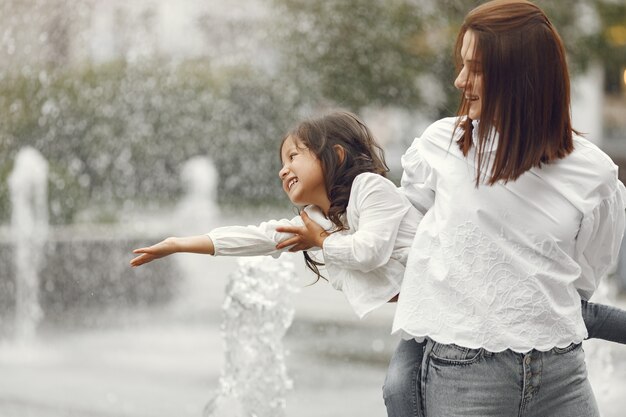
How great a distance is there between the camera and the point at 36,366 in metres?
5.79

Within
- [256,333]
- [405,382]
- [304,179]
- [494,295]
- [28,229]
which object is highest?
[304,179]

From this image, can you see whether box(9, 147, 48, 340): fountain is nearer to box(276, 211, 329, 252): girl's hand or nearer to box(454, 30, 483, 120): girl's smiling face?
box(276, 211, 329, 252): girl's hand

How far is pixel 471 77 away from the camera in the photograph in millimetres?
1707

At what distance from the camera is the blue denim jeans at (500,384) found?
1.65 meters

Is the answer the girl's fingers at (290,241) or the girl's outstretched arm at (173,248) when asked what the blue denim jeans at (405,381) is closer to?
A: the girl's fingers at (290,241)

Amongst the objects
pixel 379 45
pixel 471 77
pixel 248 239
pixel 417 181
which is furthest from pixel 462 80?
pixel 379 45

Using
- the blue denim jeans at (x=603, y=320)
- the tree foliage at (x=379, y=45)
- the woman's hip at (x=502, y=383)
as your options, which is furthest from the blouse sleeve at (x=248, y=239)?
the tree foliage at (x=379, y=45)

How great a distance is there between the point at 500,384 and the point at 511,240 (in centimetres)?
21

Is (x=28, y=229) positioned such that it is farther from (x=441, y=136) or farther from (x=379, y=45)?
(x=441, y=136)

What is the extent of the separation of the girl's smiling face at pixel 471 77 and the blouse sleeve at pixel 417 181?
0.43 feet

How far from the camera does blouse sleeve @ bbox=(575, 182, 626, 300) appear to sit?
1.71 m

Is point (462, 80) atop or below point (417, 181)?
atop

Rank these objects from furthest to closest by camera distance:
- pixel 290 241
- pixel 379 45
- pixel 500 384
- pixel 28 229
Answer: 1. pixel 379 45
2. pixel 28 229
3. pixel 290 241
4. pixel 500 384

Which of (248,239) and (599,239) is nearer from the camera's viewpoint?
(599,239)
